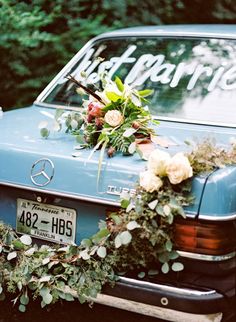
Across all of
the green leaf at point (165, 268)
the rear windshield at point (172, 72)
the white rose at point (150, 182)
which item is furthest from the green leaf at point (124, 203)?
the rear windshield at point (172, 72)

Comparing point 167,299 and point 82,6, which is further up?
point 82,6

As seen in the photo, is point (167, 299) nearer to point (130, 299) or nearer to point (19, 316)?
point (130, 299)

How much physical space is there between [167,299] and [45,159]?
38.4 inches

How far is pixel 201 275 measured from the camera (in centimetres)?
312

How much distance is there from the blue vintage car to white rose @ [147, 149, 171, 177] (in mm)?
111

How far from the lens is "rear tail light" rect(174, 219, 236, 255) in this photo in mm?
3062

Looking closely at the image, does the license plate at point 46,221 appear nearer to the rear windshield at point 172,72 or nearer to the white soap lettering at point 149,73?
the rear windshield at point 172,72

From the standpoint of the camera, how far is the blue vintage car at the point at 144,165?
3076 millimetres

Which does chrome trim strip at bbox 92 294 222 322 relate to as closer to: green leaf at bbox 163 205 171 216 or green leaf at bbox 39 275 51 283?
green leaf at bbox 39 275 51 283

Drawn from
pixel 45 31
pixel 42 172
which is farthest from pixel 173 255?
pixel 45 31

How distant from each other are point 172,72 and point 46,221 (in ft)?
4.67

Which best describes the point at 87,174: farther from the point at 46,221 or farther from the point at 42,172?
the point at 46,221

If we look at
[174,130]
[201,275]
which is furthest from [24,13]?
[201,275]

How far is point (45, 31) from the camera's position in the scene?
704 cm
